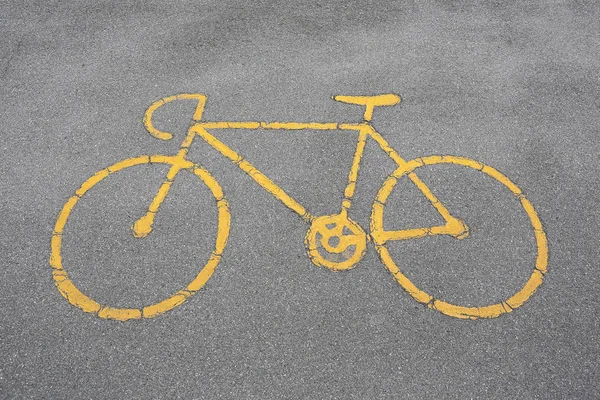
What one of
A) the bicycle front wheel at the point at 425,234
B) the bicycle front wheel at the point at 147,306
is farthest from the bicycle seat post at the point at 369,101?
the bicycle front wheel at the point at 147,306

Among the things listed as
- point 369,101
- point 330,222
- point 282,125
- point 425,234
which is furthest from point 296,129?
point 425,234

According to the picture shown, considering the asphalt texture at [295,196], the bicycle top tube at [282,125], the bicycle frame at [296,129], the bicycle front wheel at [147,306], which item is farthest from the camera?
the bicycle top tube at [282,125]

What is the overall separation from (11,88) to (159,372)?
3965 millimetres

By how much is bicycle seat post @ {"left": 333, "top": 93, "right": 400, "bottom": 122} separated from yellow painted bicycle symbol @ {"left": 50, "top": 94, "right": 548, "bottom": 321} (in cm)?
1

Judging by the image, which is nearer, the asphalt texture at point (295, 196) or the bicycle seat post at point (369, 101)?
the asphalt texture at point (295, 196)

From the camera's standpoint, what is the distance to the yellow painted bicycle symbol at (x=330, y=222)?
353 centimetres

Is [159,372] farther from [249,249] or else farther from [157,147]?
[157,147]

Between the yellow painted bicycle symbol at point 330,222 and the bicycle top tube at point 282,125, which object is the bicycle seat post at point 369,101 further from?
the bicycle top tube at point 282,125

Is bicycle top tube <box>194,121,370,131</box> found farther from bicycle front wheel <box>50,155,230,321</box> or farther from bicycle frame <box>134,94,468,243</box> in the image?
bicycle front wheel <box>50,155,230,321</box>

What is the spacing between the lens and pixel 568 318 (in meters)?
3.46

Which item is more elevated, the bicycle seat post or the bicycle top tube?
the bicycle seat post

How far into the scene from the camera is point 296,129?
15.5ft

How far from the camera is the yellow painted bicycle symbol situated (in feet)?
11.6

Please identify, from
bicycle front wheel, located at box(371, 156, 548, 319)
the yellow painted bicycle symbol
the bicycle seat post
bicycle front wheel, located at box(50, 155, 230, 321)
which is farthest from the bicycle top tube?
bicycle front wheel, located at box(371, 156, 548, 319)
